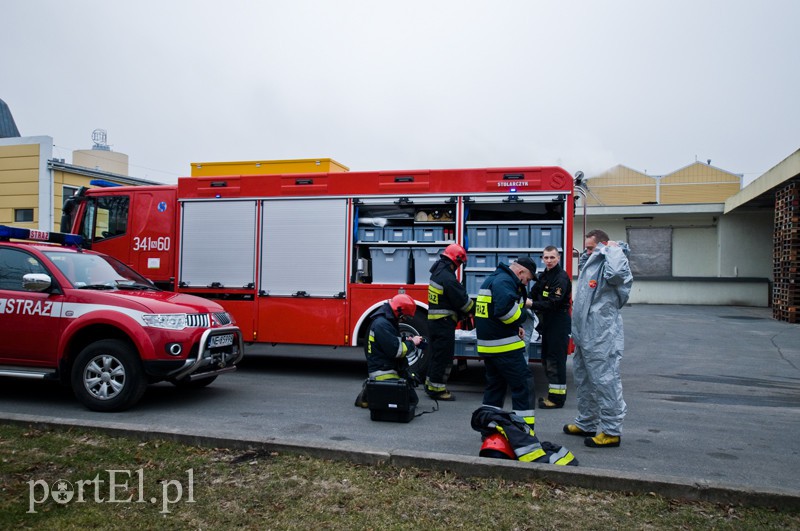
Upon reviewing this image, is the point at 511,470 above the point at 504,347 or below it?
below

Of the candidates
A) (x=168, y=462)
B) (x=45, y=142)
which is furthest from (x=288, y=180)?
(x=45, y=142)

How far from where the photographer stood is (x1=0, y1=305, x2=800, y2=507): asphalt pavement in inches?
187

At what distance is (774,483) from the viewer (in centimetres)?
476

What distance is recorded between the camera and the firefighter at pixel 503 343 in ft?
17.9

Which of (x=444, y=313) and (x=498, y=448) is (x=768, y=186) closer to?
(x=444, y=313)

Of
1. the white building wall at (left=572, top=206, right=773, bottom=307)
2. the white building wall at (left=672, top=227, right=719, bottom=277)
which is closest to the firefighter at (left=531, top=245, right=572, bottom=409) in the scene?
the white building wall at (left=572, top=206, right=773, bottom=307)

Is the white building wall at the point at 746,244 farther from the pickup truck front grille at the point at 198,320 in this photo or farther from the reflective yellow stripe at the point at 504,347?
the pickup truck front grille at the point at 198,320

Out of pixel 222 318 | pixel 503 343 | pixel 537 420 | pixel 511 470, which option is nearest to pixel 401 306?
pixel 503 343

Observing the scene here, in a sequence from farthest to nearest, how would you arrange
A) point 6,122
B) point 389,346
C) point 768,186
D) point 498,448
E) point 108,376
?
point 6,122, point 768,186, point 108,376, point 389,346, point 498,448

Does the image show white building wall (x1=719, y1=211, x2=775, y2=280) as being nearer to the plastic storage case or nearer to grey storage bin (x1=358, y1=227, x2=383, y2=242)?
grey storage bin (x1=358, y1=227, x2=383, y2=242)

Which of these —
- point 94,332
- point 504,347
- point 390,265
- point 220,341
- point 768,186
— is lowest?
point 220,341

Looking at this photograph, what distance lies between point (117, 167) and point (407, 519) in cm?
3346

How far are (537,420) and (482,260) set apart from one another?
2.71m

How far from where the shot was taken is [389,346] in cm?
659
